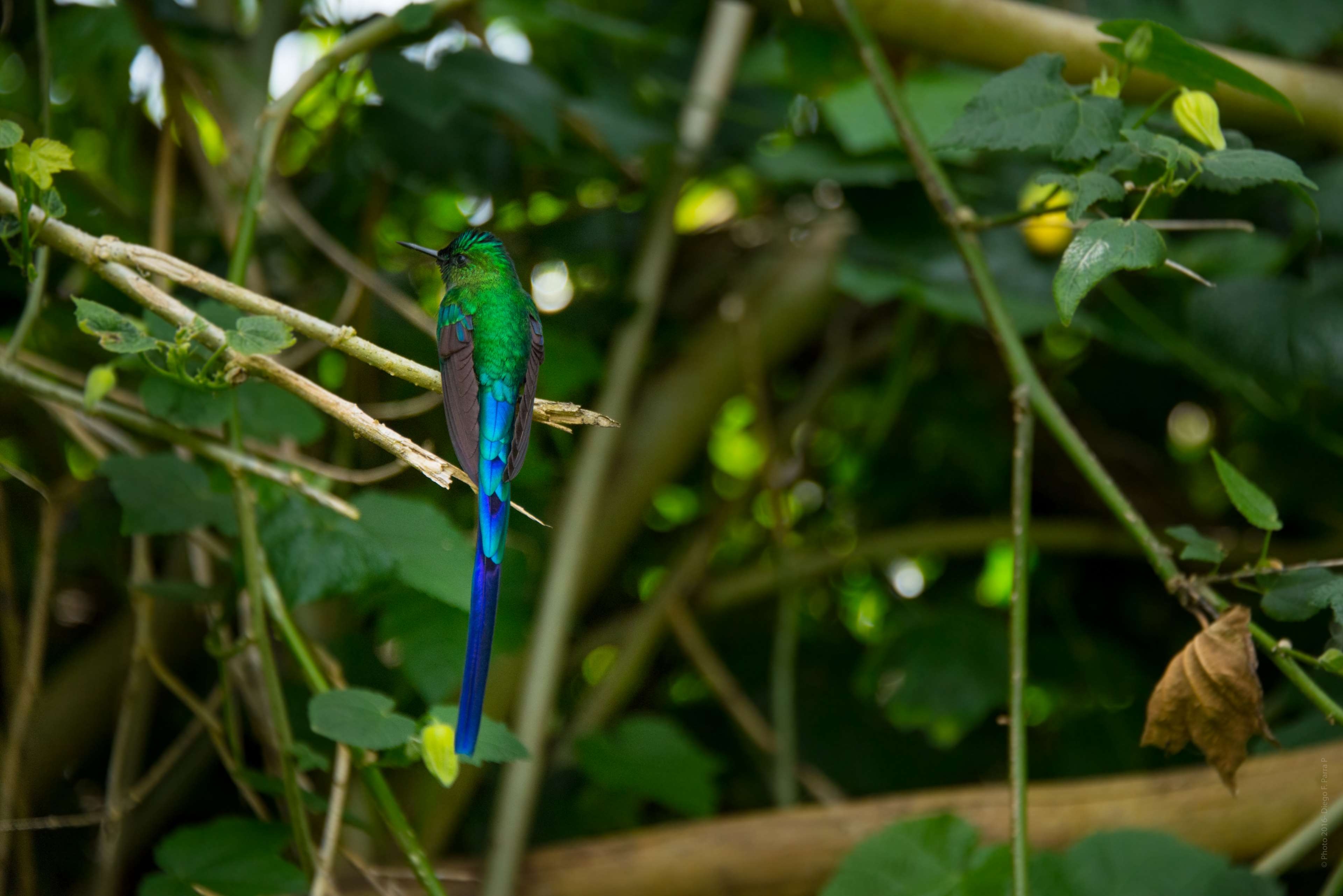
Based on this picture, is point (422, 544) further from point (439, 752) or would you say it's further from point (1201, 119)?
point (1201, 119)

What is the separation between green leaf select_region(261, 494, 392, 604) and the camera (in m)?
0.82

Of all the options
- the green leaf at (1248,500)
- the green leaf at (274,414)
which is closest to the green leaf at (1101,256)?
the green leaf at (1248,500)

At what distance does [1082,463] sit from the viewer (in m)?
0.79

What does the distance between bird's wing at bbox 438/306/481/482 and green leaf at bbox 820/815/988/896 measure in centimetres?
67

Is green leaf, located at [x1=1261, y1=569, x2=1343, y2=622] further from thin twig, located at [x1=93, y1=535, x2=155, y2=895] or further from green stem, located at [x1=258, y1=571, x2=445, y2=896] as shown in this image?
thin twig, located at [x1=93, y1=535, x2=155, y2=895]

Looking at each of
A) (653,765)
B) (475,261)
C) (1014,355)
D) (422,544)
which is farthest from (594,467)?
(475,261)

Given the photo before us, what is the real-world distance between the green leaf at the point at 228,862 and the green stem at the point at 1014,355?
67 centimetres

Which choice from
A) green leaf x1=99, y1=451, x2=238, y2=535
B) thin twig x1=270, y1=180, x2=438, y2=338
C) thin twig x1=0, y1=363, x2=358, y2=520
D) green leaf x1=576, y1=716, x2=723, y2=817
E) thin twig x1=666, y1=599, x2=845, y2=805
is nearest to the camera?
thin twig x1=0, y1=363, x2=358, y2=520

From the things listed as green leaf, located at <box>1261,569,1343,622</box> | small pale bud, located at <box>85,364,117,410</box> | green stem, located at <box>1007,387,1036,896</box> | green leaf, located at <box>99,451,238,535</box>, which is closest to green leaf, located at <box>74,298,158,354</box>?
small pale bud, located at <box>85,364,117,410</box>

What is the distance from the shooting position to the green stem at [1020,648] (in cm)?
74

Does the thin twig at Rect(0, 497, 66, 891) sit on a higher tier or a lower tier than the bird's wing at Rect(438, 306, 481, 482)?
lower

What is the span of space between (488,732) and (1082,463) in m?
0.46

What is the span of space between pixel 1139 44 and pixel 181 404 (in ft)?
2.42

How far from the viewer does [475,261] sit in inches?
24.9
